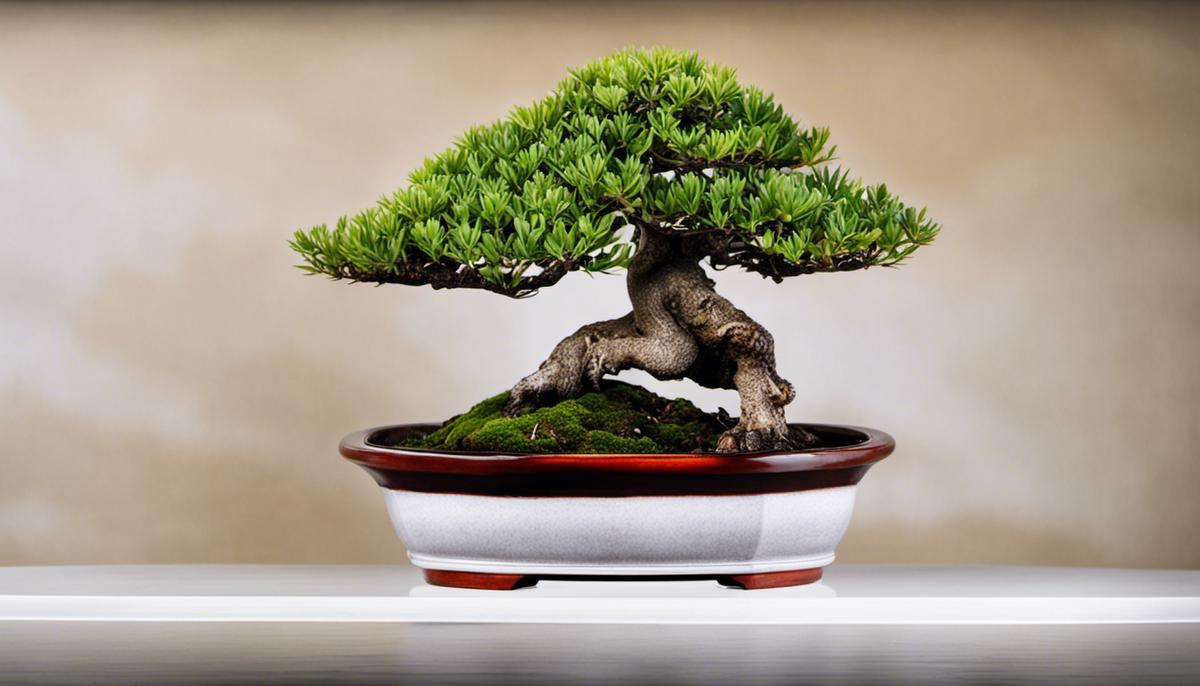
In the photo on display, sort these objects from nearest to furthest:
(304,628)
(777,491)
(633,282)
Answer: (304,628)
(777,491)
(633,282)

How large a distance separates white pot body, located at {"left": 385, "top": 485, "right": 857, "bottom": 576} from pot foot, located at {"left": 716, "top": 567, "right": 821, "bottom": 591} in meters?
0.01

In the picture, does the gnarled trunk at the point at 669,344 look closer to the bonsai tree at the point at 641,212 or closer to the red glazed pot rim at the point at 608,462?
the bonsai tree at the point at 641,212

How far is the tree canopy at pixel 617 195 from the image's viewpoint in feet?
5.53

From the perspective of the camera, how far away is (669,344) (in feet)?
6.17

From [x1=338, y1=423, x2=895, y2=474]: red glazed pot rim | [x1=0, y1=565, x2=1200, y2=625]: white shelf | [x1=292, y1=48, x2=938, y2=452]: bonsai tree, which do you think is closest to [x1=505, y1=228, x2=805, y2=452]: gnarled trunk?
[x1=292, y1=48, x2=938, y2=452]: bonsai tree

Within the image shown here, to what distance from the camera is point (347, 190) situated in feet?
10.1

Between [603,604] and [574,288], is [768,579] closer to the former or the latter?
[603,604]

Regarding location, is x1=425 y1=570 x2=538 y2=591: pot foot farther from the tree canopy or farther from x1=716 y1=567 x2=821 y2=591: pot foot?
the tree canopy

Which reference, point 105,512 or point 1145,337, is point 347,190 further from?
point 1145,337

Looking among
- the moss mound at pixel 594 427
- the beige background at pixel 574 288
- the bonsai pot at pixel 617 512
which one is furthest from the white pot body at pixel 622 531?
the beige background at pixel 574 288

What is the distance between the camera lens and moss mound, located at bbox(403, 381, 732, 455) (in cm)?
171

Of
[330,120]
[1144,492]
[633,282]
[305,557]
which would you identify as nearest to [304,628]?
[633,282]

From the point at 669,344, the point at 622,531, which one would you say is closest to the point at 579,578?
the point at 622,531

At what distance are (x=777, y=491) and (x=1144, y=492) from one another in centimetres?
184
